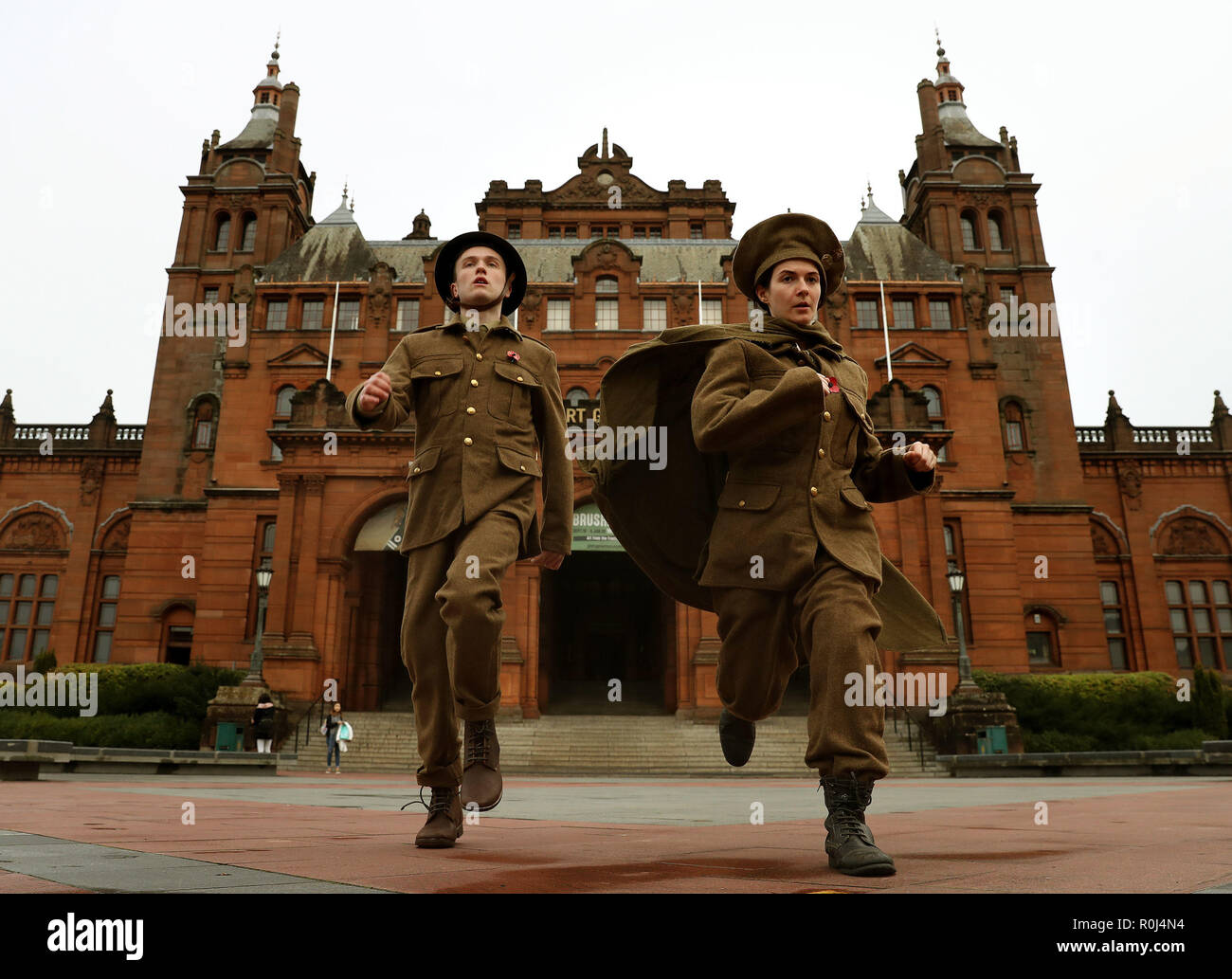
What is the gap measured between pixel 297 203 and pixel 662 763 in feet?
96.9

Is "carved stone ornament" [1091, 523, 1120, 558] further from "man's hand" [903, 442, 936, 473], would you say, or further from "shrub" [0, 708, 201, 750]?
"man's hand" [903, 442, 936, 473]

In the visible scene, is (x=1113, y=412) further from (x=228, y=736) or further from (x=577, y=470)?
(x=228, y=736)

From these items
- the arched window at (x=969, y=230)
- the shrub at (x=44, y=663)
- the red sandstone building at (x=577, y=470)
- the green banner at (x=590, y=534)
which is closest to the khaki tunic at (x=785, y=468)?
the green banner at (x=590, y=534)

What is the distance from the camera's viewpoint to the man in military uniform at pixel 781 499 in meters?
3.30

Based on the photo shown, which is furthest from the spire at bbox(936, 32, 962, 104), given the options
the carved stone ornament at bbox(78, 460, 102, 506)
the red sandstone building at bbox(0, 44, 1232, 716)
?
the carved stone ornament at bbox(78, 460, 102, 506)

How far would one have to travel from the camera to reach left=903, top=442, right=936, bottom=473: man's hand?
148 inches

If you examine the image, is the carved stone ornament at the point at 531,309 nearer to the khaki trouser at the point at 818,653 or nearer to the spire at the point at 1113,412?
the spire at the point at 1113,412

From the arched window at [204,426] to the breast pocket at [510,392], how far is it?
33.2 meters

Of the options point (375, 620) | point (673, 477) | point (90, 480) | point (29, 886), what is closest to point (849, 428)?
point (673, 477)

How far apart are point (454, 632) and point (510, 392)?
1.24 metres

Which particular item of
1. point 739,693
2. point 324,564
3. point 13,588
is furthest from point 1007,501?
point 13,588
